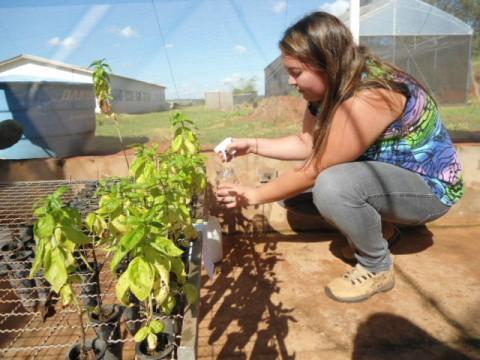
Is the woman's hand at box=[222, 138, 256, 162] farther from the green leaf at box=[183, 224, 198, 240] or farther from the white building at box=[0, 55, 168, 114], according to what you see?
the white building at box=[0, 55, 168, 114]

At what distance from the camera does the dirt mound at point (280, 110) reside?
6113mm

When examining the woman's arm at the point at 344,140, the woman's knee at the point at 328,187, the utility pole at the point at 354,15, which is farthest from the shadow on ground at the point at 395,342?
the utility pole at the point at 354,15

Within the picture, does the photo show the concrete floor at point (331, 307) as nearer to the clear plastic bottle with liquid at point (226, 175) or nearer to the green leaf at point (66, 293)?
the clear plastic bottle with liquid at point (226, 175)

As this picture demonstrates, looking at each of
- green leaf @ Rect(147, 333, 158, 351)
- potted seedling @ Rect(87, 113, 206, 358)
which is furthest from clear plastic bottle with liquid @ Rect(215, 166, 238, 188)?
green leaf @ Rect(147, 333, 158, 351)

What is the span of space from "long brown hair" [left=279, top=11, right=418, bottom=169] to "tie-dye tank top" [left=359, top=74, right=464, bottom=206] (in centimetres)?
12

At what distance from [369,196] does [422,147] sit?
1.09 ft

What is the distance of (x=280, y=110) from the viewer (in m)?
6.45

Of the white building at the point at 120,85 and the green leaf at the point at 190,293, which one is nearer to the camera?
the green leaf at the point at 190,293

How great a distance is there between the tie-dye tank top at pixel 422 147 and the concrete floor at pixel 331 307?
0.50 meters

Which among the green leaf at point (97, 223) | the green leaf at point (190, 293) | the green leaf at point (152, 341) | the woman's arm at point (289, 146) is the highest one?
the woman's arm at point (289, 146)

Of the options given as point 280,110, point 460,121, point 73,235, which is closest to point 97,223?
point 73,235

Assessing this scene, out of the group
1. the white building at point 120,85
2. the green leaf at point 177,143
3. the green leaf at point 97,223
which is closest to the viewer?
the green leaf at point 97,223

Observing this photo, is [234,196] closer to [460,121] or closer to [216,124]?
[216,124]

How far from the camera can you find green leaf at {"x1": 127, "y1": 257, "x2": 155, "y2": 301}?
30.3 inches
